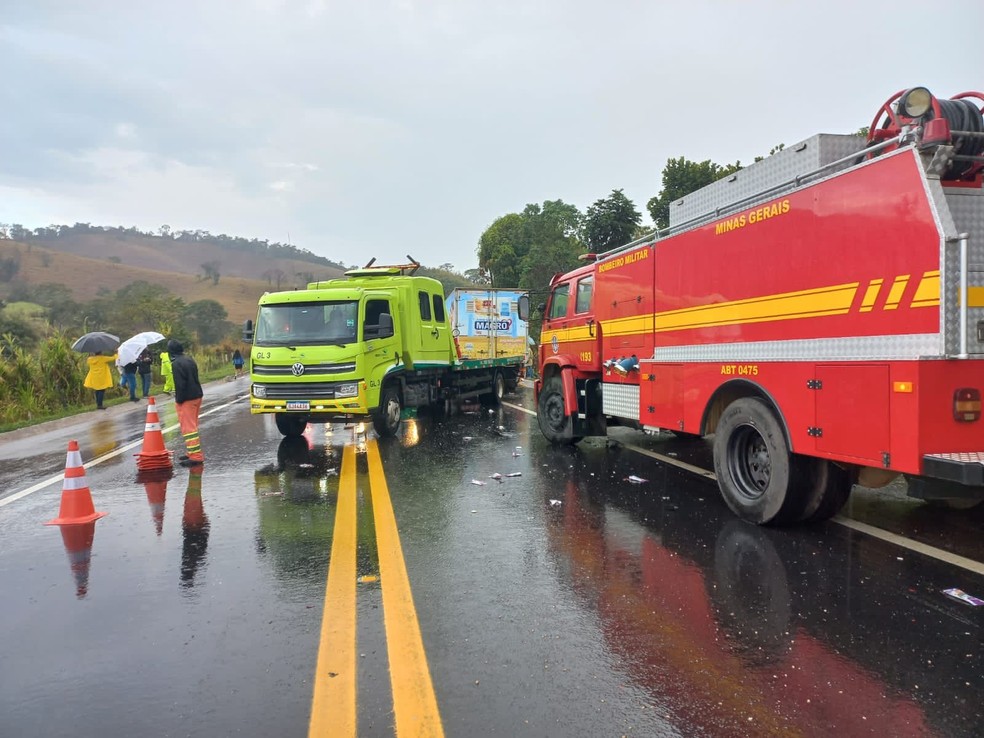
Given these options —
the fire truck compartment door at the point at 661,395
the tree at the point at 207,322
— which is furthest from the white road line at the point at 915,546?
the tree at the point at 207,322

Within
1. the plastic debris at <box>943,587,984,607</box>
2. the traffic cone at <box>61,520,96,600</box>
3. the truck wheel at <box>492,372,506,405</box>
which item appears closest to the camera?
the plastic debris at <box>943,587,984,607</box>

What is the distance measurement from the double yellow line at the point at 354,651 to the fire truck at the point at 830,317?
3235mm

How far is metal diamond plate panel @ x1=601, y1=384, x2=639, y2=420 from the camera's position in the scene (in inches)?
306

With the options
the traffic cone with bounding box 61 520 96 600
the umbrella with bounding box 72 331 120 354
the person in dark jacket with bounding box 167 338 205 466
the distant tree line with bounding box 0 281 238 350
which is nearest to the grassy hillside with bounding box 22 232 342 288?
the distant tree line with bounding box 0 281 238 350

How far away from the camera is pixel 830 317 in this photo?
483 cm

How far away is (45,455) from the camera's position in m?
10.5

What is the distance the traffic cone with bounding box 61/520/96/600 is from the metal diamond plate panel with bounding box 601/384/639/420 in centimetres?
565

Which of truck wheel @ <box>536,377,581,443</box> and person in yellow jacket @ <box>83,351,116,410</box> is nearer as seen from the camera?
truck wheel @ <box>536,377,581,443</box>

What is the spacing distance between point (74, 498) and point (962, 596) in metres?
7.32

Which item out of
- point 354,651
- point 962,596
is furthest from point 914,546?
point 354,651

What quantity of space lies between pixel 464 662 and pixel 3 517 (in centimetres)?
574

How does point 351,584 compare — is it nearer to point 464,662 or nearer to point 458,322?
point 464,662

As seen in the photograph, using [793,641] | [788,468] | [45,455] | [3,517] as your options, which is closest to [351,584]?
[793,641]

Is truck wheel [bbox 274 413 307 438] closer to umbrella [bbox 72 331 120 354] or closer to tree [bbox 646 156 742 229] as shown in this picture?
umbrella [bbox 72 331 120 354]
